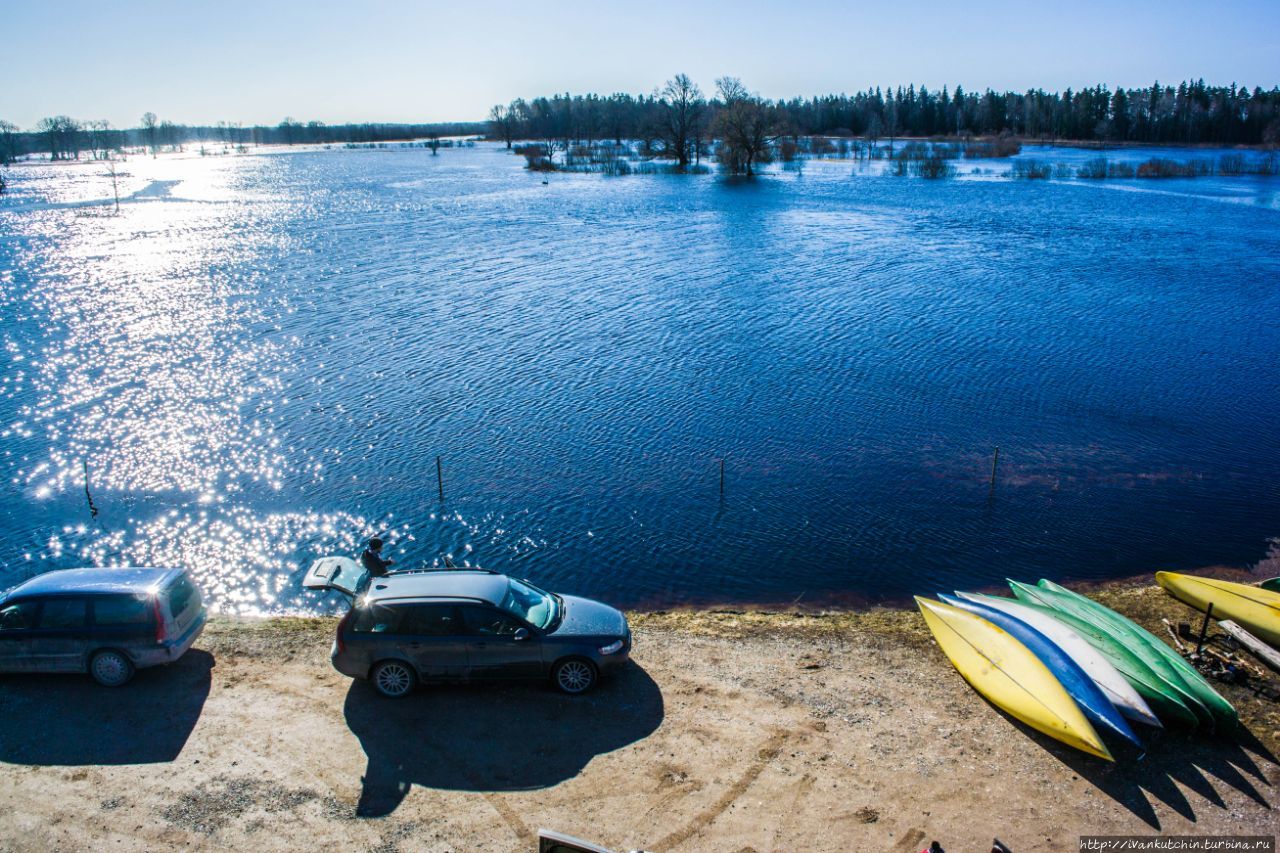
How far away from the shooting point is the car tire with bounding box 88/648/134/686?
13.6 metres

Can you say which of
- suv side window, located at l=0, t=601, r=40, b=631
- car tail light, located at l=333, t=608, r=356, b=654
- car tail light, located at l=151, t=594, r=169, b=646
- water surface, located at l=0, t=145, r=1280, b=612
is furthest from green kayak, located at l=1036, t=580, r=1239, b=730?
suv side window, located at l=0, t=601, r=40, b=631

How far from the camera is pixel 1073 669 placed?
13148 millimetres

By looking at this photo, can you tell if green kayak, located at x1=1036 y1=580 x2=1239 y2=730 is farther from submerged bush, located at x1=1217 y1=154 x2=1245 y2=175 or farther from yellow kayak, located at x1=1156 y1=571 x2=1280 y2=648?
submerged bush, located at x1=1217 y1=154 x2=1245 y2=175

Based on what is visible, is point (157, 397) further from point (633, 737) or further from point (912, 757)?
point (912, 757)

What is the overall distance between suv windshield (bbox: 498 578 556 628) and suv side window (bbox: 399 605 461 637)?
85 centimetres

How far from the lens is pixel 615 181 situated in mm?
118312

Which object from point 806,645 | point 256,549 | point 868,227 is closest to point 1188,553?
point 806,645

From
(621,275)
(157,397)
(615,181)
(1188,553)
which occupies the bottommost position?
(1188,553)

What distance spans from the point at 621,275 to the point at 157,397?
30.4 m

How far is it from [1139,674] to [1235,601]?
16.5 ft

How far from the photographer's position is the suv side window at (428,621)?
43.3 ft

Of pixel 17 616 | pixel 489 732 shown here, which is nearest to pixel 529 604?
pixel 489 732

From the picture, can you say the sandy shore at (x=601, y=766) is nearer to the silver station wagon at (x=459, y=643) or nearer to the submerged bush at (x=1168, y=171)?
the silver station wagon at (x=459, y=643)

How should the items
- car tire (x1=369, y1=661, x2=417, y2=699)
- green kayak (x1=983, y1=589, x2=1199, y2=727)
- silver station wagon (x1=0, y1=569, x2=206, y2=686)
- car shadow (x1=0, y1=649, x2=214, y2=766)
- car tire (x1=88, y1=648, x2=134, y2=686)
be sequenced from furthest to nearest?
1. car tire (x1=88, y1=648, x2=134, y2=686)
2. silver station wagon (x1=0, y1=569, x2=206, y2=686)
3. car tire (x1=369, y1=661, x2=417, y2=699)
4. green kayak (x1=983, y1=589, x2=1199, y2=727)
5. car shadow (x1=0, y1=649, x2=214, y2=766)
